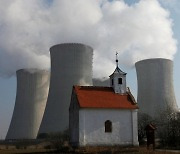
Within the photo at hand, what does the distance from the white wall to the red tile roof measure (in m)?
0.35

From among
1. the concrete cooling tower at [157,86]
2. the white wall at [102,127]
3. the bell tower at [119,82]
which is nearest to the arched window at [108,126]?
the white wall at [102,127]

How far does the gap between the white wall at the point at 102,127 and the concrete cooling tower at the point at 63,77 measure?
54.8 ft

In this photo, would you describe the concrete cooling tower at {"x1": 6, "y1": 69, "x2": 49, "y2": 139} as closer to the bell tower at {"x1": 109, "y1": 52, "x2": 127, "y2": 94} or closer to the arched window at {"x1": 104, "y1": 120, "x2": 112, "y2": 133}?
the bell tower at {"x1": 109, "y1": 52, "x2": 127, "y2": 94}

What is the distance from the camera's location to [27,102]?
4556cm

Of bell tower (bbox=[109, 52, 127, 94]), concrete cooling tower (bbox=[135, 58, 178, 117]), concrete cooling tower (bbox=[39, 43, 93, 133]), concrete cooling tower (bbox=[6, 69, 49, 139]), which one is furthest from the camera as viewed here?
concrete cooling tower (bbox=[6, 69, 49, 139])

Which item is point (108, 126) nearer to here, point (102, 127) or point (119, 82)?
point (102, 127)

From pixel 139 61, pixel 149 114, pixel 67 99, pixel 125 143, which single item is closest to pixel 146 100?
pixel 149 114

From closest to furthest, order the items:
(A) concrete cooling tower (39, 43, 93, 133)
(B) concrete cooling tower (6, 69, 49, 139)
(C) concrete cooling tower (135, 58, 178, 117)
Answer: (A) concrete cooling tower (39, 43, 93, 133), (C) concrete cooling tower (135, 58, 178, 117), (B) concrete cooling tower (6, 69, 49, 139)

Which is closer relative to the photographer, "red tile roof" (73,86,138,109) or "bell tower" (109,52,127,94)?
"red tile roof" (73,86,138,109)

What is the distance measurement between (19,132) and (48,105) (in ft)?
27.4

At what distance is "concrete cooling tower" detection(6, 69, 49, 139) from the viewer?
45219 millimetres

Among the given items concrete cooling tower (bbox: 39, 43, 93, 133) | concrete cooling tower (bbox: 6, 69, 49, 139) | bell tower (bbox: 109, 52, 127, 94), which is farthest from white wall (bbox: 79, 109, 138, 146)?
concrete cooling tower (bbox: 6, 69, 49, 139)

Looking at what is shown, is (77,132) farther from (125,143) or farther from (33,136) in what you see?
(33,136)

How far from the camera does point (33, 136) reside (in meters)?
47.8
